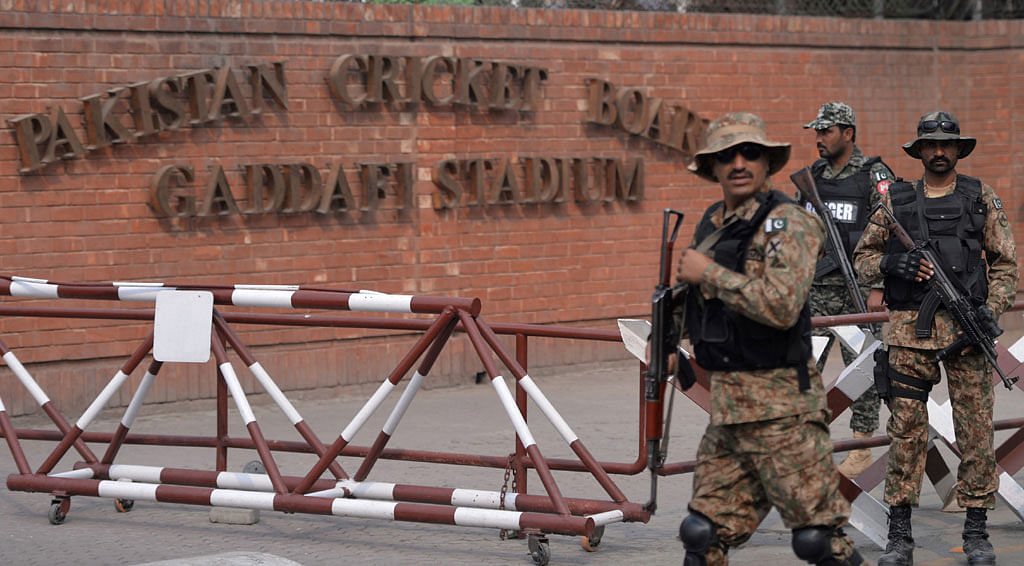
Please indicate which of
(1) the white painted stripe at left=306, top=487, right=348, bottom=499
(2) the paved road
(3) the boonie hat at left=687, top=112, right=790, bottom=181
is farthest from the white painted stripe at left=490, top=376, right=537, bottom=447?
(3) the boonie hat at left=687, top=112, right=790, bottom=181

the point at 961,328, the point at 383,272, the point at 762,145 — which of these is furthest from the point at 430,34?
the point at 762,145

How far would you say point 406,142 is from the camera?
1033 centimetres

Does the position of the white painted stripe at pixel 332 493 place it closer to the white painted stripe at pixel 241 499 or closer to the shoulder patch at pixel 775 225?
the white painted stripe at pixel 241 499

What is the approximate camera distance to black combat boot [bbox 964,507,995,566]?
6.05 metres

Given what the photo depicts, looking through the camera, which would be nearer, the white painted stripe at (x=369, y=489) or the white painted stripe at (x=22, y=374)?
the white painted stripe at (x=369, y=489)

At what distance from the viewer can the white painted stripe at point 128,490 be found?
6422 millimetres

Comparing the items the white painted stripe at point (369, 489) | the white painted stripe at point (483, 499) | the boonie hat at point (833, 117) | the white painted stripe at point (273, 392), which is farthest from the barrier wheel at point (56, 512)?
the boonie hat at point (833, 117)

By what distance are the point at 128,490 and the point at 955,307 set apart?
370 centimetres

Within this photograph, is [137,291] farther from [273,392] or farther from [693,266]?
[693,266]

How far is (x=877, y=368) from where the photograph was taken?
20.5 ft

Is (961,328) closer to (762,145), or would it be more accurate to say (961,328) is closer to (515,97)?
(762,145)

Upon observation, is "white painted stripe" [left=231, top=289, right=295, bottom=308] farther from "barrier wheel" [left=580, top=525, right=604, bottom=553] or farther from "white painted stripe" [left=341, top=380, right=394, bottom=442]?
"barrier wheel" [left=580, top=525, right=604, bottom=553]

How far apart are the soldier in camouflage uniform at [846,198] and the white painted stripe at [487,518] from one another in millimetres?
2571

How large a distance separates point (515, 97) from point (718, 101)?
2005 mm
